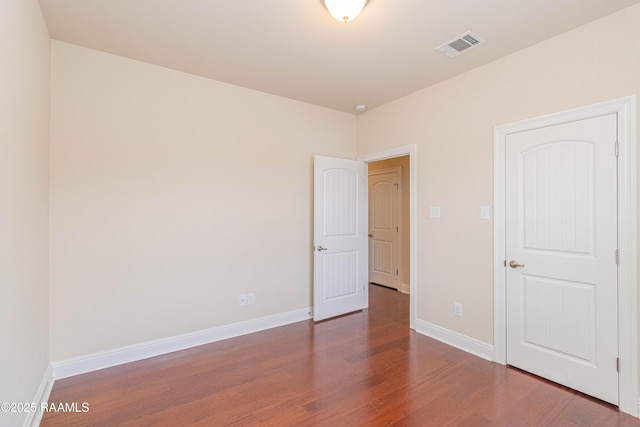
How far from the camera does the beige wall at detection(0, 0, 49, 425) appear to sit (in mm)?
1442

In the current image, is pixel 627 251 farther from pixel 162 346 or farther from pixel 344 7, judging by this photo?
pixel 162 346

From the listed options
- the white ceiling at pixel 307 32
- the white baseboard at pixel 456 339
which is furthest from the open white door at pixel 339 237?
the white ceiling at pixel 307 32

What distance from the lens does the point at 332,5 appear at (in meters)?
1.90

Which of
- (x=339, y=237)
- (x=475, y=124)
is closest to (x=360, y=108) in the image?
(x=475, y=124)

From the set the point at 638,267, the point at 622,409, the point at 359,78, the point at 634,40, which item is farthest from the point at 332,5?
the point at 622,409

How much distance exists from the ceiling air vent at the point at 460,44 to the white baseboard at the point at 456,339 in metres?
2.62

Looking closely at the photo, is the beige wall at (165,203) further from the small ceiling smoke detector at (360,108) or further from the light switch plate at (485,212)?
the light switch plate at (485,212)

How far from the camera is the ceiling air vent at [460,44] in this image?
238 centimetres

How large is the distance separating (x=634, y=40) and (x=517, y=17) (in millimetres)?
744

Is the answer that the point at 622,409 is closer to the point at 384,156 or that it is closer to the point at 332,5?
the point at 384,156

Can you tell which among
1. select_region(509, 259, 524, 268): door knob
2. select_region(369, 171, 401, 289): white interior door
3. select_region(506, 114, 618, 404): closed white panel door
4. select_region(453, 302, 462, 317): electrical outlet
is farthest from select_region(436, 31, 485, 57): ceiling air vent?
select_region(369, 171, 401, 289): white interior door

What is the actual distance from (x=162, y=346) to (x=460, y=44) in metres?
3.76

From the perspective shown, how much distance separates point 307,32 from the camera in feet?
7.66

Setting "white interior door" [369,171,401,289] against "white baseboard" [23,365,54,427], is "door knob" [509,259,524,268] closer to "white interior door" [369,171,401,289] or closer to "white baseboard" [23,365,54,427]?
"white interior door" [369,171,401,289]
